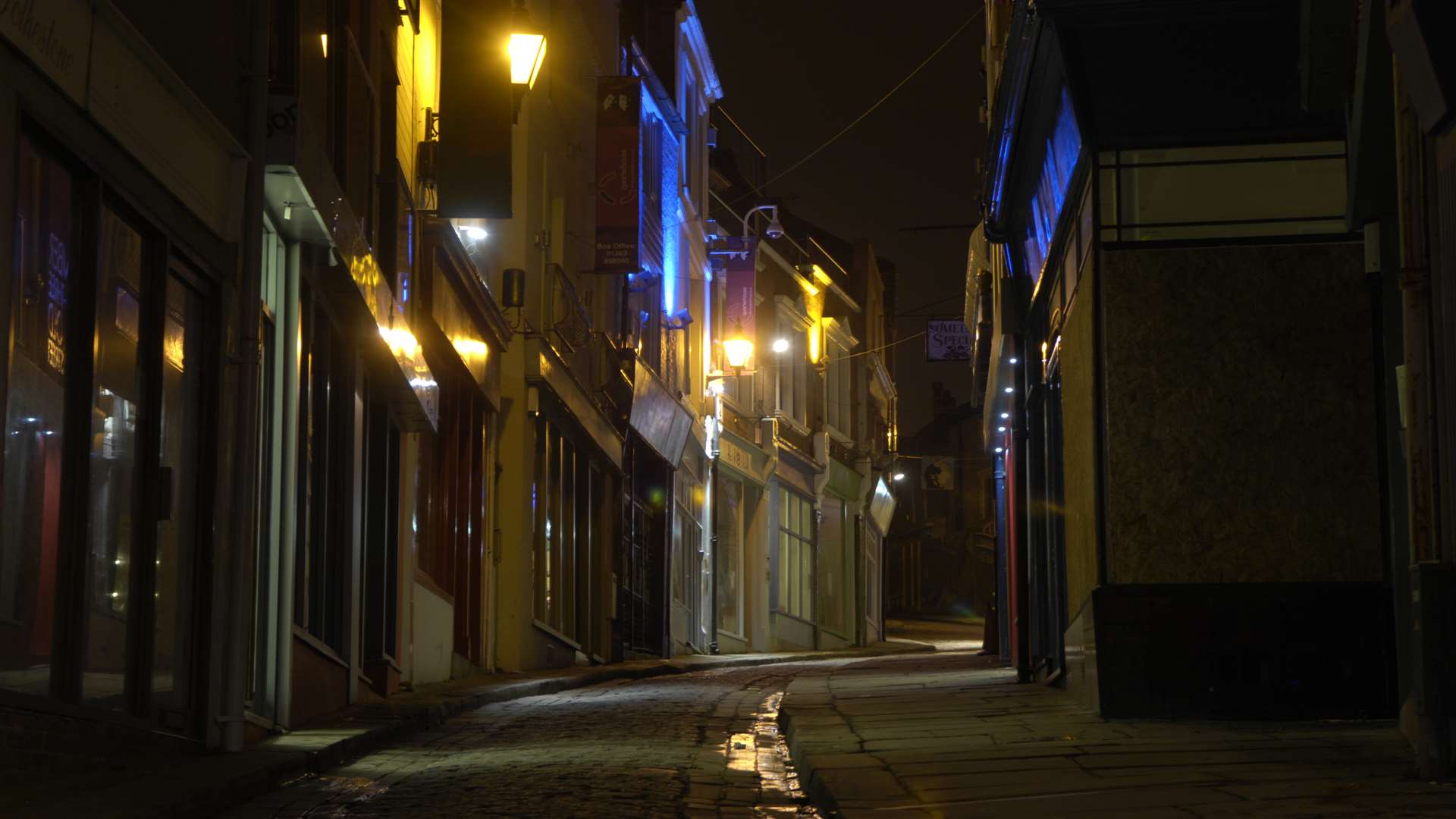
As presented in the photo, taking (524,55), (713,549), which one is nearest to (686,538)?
(713,549)

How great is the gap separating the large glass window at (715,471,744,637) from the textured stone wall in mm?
24246

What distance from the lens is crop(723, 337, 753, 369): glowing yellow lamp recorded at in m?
33.1

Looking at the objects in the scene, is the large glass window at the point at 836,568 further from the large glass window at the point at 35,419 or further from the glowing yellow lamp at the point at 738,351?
the large glass window at the point at 35,419

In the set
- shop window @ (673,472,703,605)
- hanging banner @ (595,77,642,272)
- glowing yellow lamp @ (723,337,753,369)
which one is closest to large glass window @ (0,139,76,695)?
hanging banner @ (595,77,642,272)

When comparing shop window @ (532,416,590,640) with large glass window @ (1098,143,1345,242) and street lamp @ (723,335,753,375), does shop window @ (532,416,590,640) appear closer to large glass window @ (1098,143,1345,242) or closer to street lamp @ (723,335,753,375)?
street lamp @ (723,335,753,375)

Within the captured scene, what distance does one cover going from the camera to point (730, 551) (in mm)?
36312

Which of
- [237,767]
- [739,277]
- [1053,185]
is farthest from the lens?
[739,277]

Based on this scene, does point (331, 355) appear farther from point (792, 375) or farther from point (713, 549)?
point (792, 375)

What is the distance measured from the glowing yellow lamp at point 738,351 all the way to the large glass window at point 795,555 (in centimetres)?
627

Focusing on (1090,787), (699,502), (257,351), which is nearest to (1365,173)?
(1090,787)

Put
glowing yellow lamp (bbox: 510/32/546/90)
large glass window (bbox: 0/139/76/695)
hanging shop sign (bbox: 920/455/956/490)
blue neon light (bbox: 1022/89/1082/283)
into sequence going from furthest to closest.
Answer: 1. hanging shop sign (bbox: 920/455/956/490)
2. glowing yellow lamp (bbox: 510/32/546/90)
3. blue neon light (bbox: 1022/89/1082/283)
4. large glass window (bbox: 0/139/76/695)

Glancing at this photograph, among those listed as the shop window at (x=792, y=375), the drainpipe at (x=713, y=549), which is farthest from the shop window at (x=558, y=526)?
the shop window at (x=792, y=375)

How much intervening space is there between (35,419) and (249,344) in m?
2.67

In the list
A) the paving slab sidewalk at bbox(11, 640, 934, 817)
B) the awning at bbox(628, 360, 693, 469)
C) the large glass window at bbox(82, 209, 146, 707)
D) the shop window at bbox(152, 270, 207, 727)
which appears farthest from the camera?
the awning at bbox(628, 360, 693, 469)
